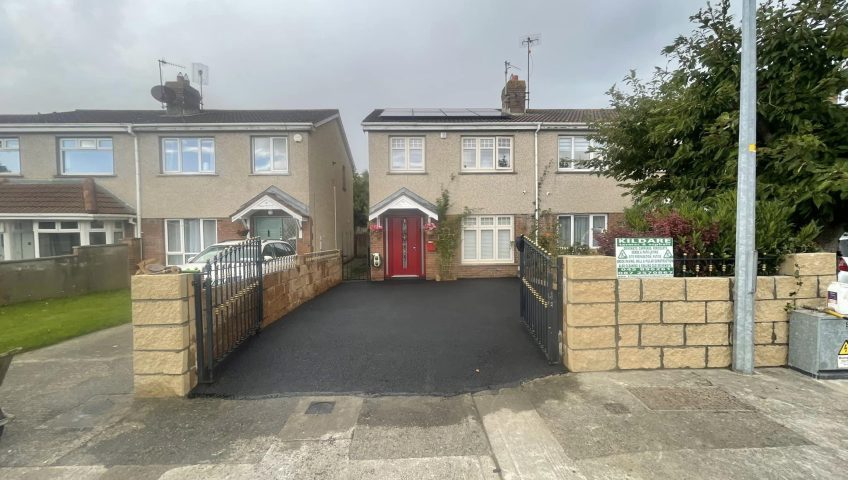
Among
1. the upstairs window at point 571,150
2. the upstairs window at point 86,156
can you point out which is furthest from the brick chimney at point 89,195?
the upstairs window at point 571,150

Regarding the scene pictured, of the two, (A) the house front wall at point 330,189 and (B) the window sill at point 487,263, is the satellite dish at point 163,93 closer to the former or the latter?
(A) the house front wall at point 330,189

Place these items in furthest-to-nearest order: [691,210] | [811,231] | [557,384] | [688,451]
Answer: [691,210] < [811,231] < [557,384] < [688,451]

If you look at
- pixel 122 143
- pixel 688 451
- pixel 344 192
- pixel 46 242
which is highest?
pixel 122 143

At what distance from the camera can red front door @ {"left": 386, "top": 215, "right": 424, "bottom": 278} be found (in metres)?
13.5

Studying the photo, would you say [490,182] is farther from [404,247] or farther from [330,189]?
[330,189]

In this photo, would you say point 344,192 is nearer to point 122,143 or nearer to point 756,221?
point 122,143

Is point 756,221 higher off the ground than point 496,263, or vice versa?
point 756,221

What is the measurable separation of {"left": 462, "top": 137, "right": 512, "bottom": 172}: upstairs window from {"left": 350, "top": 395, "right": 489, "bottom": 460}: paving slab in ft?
35.2

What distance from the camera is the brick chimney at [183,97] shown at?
15211 mm

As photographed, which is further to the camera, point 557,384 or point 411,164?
point 411,164

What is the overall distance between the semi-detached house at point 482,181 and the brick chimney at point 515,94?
2.10 meters

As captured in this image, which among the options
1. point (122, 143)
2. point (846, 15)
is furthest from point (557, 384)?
point (122, 143)

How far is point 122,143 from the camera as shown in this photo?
13.8 m

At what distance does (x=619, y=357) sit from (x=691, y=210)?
2.35 meters
